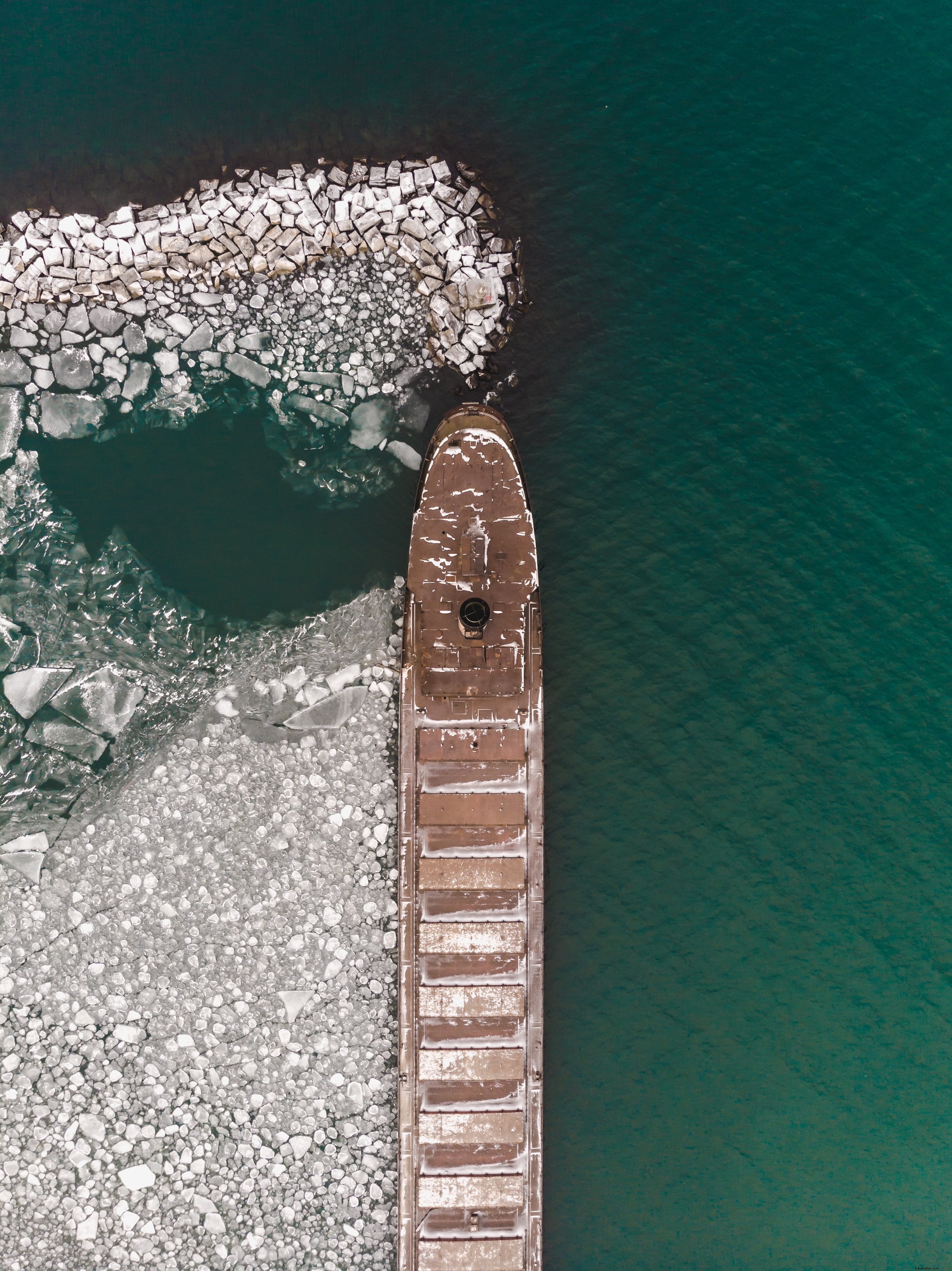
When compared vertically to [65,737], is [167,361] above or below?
above

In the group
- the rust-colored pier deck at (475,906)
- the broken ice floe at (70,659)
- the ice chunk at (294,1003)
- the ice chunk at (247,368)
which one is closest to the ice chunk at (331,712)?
the rust-colored pier deck at (475,906)

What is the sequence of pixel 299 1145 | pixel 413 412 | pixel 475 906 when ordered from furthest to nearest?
pixel 413 412, pixel 299 1145, pixel 475 906

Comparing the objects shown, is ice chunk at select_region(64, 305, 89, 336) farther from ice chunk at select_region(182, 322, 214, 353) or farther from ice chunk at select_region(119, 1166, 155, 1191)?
ice chunk at select_region(119, 1166, 155, 1191)

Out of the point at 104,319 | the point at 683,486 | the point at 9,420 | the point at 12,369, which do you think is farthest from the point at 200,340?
the point at 683,486

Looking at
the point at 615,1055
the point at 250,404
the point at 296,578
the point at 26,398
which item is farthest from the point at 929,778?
the point at 26,398

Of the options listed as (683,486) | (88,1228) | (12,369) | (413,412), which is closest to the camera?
(88,1228)

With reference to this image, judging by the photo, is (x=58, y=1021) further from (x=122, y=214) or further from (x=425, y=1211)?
(x=122, y=214)

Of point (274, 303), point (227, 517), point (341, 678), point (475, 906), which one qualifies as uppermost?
point (274, 303)

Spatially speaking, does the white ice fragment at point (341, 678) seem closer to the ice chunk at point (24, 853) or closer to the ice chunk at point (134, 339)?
the ice chunk at point (24, 853)

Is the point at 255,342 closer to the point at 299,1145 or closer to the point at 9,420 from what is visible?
the point at 9,420
